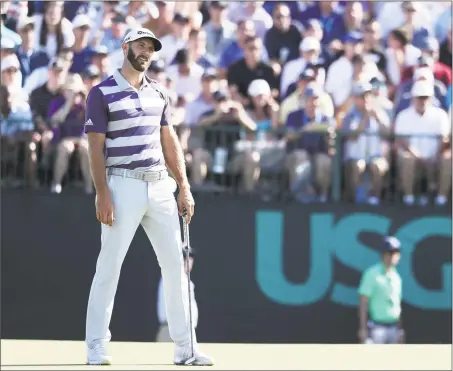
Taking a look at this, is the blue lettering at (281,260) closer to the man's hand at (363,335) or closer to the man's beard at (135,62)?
the man's hand at (363,335)

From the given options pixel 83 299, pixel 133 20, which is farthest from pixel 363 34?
pixel 83 299

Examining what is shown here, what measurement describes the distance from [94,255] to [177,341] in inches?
248

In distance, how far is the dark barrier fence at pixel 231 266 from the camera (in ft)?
43.2

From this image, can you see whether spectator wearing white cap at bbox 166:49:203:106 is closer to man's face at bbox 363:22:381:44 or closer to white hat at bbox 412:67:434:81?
man's face at bbox 363:22:381:44

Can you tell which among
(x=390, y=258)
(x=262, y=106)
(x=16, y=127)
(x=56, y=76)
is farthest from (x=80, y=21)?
(x=390, y=258)

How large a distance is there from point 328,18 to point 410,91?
1470 millimetres

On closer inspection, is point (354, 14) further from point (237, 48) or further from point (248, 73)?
point (248, 73)

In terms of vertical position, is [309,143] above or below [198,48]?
below

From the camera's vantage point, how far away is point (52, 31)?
43.6ft

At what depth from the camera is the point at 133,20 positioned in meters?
13.6

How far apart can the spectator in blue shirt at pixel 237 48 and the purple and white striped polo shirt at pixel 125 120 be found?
22.0 ft

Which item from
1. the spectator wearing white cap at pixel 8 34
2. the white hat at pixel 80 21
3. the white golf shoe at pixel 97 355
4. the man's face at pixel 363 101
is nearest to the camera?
the white golf shoe at pixel 97 355

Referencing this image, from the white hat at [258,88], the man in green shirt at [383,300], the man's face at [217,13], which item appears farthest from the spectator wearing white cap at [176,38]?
the man in green shirt at [383,300]

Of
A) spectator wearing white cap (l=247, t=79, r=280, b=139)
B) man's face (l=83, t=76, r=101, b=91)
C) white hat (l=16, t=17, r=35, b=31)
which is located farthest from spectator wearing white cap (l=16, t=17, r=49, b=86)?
spectator wearing white cap (l=247, t=79, r=280, b=139)
